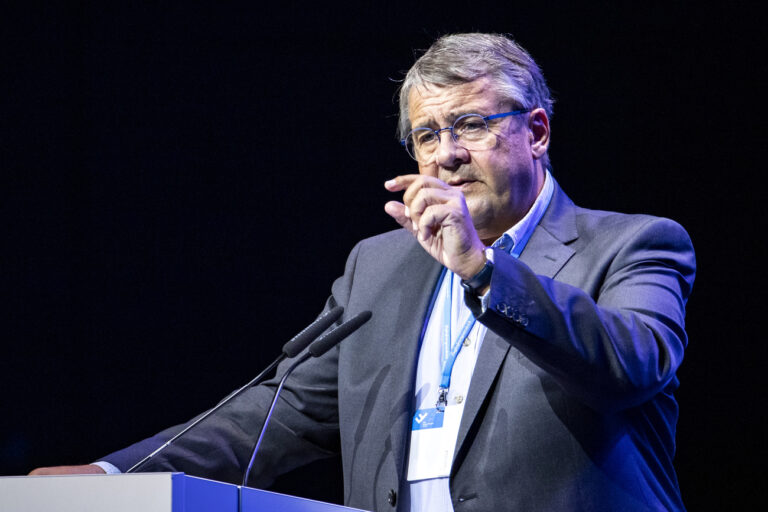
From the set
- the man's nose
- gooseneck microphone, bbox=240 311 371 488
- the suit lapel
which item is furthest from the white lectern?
the man's nose

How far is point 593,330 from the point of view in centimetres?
178

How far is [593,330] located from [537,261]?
55cm

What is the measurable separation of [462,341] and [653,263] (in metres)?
0.51

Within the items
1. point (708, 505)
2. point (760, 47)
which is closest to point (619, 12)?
point (760, 47)

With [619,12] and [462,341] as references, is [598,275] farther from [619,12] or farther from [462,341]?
[619,12]

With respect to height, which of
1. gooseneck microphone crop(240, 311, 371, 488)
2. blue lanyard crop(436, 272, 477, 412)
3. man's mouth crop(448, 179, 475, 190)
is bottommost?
blue lanyard crop(436, 272, 477, 412)

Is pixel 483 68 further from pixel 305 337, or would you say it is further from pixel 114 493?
pixel 114 493

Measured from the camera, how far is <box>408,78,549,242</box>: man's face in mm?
2488

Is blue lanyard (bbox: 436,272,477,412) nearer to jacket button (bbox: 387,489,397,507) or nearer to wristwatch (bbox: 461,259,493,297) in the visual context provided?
jacket button (bbox: 387,489,397,507)

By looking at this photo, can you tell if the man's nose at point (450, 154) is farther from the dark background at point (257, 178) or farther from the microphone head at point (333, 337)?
the dark background at point (257, 178)

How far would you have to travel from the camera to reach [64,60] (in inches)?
146

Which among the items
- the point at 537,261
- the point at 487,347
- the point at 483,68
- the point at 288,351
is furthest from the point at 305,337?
the point at 483,68

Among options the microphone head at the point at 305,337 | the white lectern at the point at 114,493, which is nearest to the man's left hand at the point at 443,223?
the microphone head at the point at 305,337

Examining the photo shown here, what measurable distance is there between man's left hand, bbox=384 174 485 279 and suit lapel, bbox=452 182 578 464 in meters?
0.44
